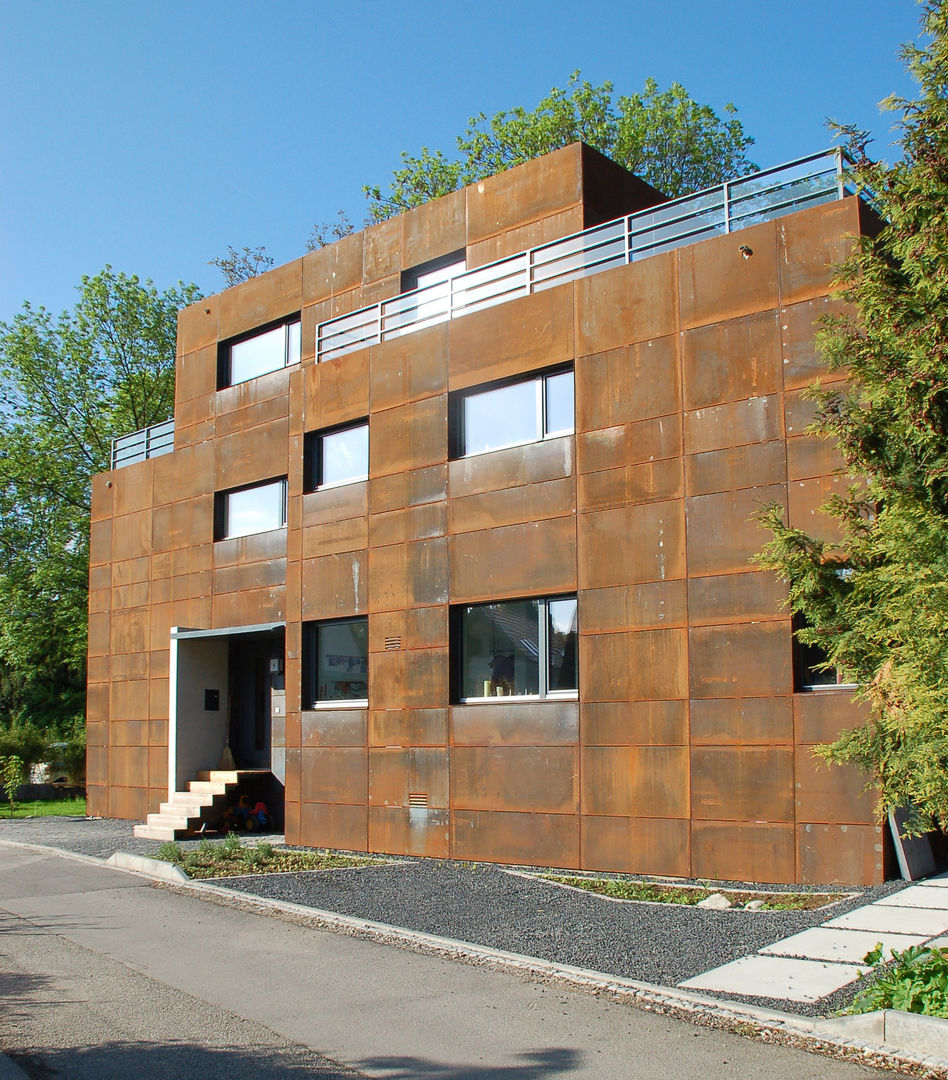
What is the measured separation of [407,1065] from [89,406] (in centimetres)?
3382

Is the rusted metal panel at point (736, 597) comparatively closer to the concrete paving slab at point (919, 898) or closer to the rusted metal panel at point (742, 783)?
the rusted metal panel at point (742, 783)

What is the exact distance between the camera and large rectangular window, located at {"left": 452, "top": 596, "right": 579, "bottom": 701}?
1398 centimetres

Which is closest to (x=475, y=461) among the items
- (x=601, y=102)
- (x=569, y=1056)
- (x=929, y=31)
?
(x=929, y=31)

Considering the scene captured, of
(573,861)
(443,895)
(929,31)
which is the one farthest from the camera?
(573,861)

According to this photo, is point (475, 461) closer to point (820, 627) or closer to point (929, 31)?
point (820, 627)

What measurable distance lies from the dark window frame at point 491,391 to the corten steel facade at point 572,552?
9cm

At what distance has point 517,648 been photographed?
14.6 metres

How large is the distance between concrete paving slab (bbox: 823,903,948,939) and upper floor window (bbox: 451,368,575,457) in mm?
7214

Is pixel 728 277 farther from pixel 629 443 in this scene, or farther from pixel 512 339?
pixel 512 339

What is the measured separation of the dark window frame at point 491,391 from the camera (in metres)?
14.6

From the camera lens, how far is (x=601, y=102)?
1348 inches

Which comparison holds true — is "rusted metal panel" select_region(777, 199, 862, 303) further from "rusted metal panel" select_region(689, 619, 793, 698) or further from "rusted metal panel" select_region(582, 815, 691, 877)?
"rusted metal panel" select_region(582, 815, 691, 877)

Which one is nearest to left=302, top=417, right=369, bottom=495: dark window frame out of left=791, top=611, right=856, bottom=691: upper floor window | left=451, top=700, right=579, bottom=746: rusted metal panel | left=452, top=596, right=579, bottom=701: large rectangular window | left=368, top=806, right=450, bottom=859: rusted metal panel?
left=452, top=596, right=579, bottom=701: large rectangular window

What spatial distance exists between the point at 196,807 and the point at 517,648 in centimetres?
799
